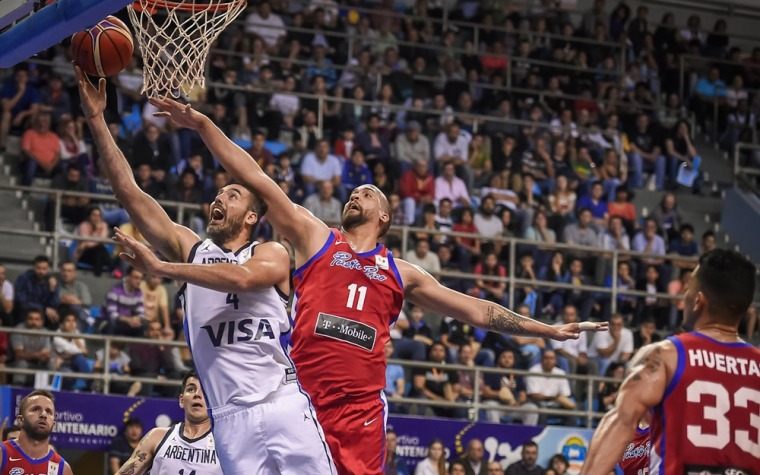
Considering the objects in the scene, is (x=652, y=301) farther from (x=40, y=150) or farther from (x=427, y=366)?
(x=40, y=150)

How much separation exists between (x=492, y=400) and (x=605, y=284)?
332 centimetres

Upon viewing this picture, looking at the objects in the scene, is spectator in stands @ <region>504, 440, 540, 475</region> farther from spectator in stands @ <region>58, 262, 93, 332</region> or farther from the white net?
the white net

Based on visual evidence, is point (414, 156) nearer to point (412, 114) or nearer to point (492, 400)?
point (412, 114)

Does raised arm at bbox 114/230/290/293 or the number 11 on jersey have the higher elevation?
raised arm at bbox 114/230/290/293

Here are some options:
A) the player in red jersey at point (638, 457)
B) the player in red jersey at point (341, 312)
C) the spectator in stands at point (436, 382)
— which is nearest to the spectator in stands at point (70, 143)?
the spectator in stands at point (436, 382)

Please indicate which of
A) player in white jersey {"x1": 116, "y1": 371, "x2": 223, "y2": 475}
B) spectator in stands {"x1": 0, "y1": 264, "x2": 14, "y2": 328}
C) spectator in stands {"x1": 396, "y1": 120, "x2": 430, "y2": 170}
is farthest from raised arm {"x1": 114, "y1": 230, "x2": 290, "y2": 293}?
spectator in stands {"x1": 396, "y1": 120, "x2": 430, "y2": 170}

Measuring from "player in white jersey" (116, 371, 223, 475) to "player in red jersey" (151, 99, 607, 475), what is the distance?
2.27m

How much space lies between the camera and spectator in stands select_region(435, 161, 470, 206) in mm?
18422

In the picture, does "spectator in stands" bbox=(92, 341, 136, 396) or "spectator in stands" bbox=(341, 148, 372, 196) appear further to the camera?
"spectator in stands" bbox=(341, 148, 372, 196)

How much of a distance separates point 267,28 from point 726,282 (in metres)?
15.4

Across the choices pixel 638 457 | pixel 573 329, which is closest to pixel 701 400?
pixel 573 329

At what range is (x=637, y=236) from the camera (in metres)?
19.0

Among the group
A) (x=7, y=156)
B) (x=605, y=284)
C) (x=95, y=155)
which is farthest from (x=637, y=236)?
(x=7, y=156)

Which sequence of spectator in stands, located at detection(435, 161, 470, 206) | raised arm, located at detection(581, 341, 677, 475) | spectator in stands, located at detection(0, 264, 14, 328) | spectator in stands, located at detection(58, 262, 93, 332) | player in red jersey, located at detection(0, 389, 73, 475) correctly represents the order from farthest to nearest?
spectator in stands, located at detection(435, 161, 470, 206) → spectator in stands, located at detection(58, 262, 93, 332) → spectator in stands, located at detection(0, 264, 14, 328) → player in red jersey, located at detection(0, 389, 73, 475) → raised arm, located at detection(581, 341, 677, 475)
